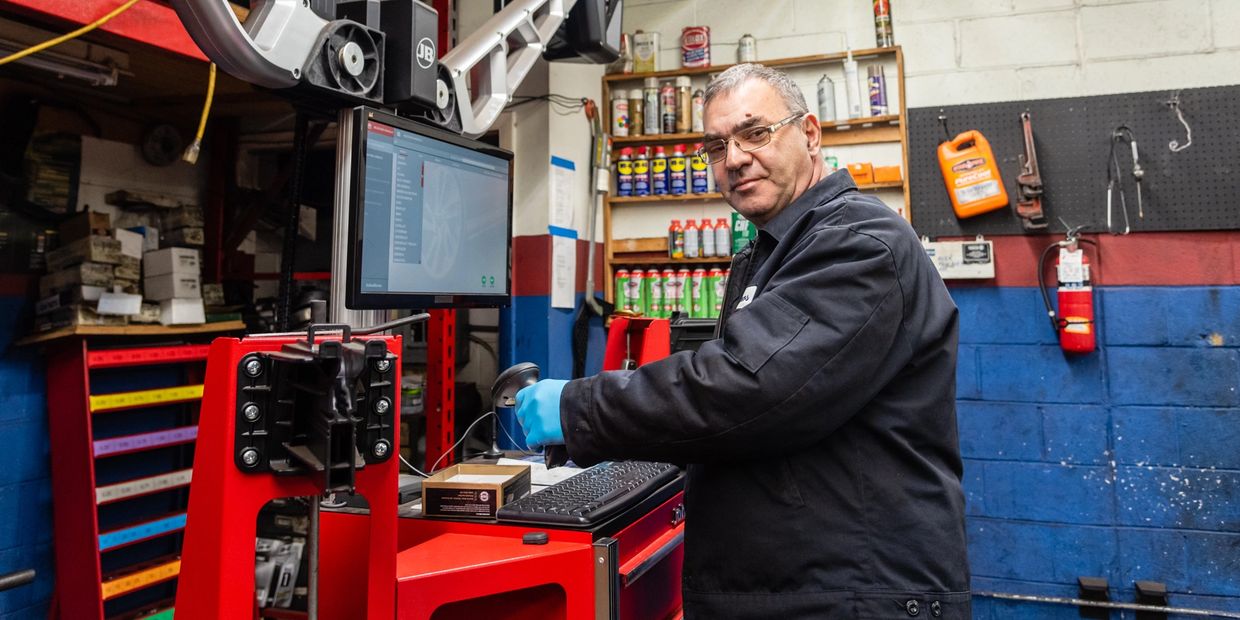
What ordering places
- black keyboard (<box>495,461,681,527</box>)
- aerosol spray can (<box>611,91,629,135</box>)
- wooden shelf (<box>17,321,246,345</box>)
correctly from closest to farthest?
black keyboard (<box>495,461,681,527</box>)
wooden shelf (<box>17,321,246,345</box>)
aerosol spray can (<box>611,91,629,135</box>)

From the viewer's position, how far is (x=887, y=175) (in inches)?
115

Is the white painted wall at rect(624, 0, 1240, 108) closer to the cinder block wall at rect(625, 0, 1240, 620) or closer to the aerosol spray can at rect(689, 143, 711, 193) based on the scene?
the cinder block wall at rect(625, 0, 1240, 620)

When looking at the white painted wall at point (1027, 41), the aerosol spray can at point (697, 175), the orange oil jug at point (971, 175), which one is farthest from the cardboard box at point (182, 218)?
the orange oil jug at point (971, 175)

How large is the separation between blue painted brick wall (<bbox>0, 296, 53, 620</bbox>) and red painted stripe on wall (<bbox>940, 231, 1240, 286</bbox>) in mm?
3597

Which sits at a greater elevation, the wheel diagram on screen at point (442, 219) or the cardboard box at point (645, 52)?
the cardboard box at point (645, 52)

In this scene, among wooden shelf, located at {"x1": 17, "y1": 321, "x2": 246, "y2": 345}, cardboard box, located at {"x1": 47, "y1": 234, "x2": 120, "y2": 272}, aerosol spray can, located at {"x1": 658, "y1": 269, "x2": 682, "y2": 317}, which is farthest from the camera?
aerosol spray can, located at {"x1": 658, "y1": 269, "x2": 682, "y2": 317}

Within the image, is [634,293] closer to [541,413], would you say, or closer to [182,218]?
[182,218]

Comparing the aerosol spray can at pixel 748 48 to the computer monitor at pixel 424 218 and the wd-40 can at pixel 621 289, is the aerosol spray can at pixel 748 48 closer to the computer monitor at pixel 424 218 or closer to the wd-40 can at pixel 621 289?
the wd-40 can at pixel 621 289

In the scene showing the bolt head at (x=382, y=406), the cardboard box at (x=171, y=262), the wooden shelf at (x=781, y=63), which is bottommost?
the bolt head at (x=382, y=406)

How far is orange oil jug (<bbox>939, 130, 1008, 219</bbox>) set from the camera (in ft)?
8.94

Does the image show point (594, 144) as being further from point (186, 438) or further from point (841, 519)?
point (841, 519)

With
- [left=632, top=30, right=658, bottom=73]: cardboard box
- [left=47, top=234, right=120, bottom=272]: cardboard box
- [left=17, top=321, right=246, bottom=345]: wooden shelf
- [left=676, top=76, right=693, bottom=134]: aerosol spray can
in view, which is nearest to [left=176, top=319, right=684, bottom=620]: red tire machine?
[left=17, top=321, right=246, bottom=345]: wooden shelf

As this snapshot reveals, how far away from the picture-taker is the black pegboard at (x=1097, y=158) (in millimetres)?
2557

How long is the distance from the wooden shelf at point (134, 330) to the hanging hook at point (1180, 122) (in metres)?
3.63
